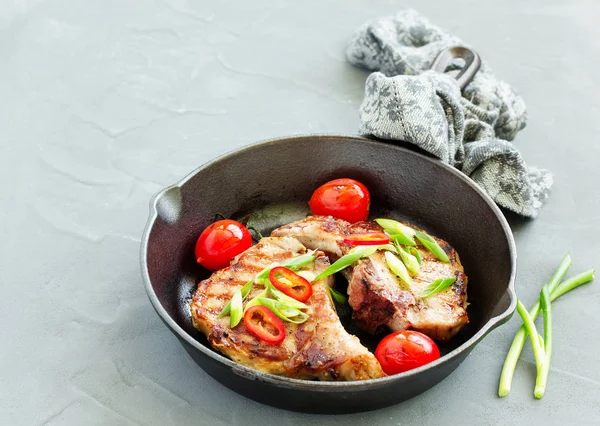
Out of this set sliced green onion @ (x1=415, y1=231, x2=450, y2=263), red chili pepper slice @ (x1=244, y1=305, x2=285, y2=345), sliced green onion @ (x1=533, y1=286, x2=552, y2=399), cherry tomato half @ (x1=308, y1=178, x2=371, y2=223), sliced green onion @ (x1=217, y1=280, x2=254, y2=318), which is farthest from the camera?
cherry tomato half @ (x1=308, y1=178, x2=371, y2=223)

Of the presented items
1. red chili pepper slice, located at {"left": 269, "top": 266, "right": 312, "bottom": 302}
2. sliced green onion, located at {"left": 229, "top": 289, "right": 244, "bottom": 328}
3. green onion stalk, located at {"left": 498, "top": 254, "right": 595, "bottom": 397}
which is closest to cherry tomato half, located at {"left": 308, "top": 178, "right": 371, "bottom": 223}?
red chili pepper slice, located at {"left": 269, "top": 266, "right": 312, "bottom": 302}

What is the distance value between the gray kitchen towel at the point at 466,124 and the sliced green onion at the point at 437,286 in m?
0.79

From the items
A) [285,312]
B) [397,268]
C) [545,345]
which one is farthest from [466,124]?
[285,312]

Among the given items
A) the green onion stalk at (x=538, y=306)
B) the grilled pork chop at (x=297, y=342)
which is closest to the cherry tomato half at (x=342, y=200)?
the grilled pork chop at (x=297, y=342)

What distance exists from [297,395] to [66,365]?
1.25 m

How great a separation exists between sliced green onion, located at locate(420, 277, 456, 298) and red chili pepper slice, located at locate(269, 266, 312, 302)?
54cm

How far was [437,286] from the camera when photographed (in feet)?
10.2

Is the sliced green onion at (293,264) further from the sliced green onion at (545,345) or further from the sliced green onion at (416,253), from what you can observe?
the sliced green onion at (545,345)

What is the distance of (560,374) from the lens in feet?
10.4

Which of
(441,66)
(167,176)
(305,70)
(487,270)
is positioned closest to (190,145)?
(167,176)

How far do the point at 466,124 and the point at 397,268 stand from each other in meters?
1.30

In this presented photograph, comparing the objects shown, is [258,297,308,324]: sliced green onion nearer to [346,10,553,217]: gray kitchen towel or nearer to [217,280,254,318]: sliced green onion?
[217,280,254,318]: sliced green onion

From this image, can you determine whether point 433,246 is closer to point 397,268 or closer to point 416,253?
point 416,253

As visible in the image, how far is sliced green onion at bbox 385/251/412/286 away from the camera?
3.13m
